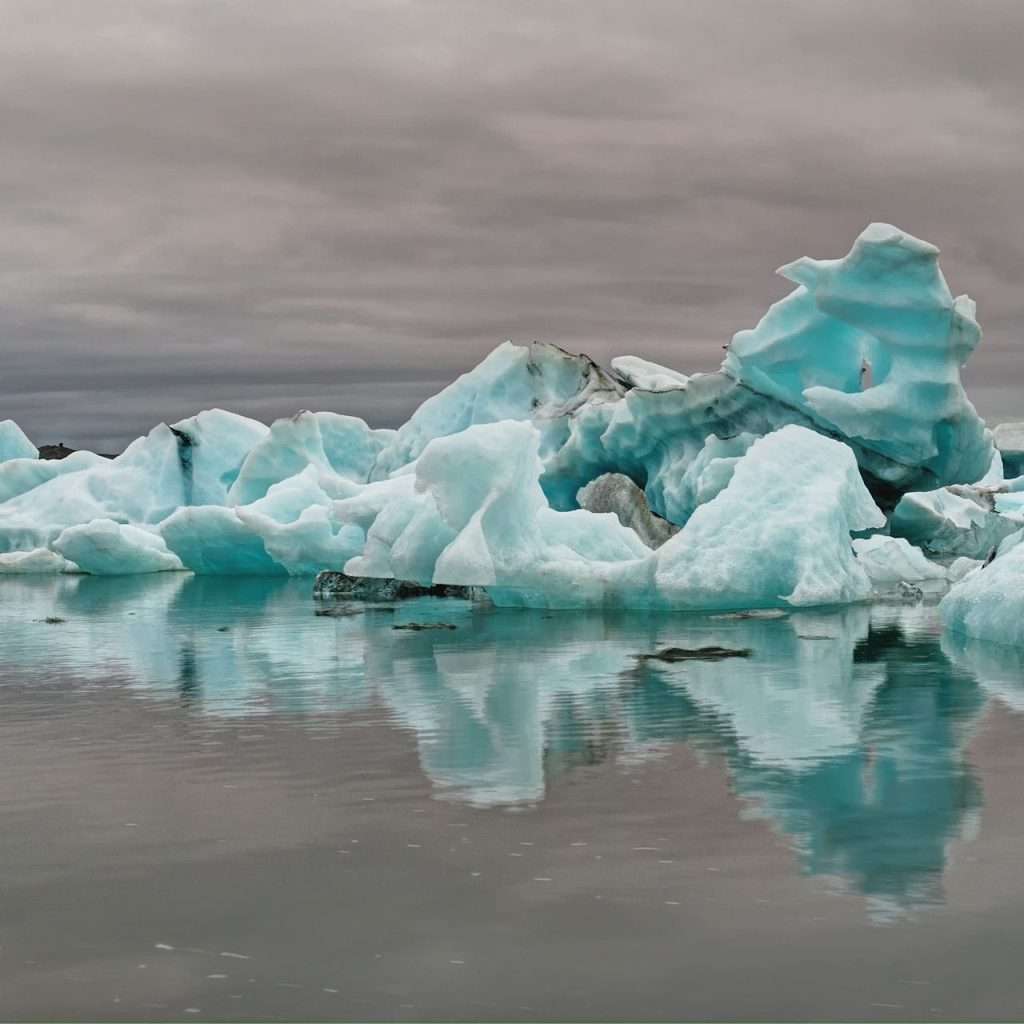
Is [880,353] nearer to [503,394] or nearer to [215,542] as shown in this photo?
[503,394]

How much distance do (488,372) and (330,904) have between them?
2598cm

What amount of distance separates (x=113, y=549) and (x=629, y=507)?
1142 cm

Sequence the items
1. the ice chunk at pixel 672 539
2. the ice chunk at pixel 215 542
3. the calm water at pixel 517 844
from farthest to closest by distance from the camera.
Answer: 1. the ice chunk at pixel 215 542
2. the ice chunk at pixel 672 539
3. the calm water at pixel 517 844

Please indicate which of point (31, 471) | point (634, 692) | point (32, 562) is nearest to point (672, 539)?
point (634, 692)

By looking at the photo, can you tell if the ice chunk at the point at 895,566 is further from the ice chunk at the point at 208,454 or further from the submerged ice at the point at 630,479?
the ice chunk at the point at 208,454

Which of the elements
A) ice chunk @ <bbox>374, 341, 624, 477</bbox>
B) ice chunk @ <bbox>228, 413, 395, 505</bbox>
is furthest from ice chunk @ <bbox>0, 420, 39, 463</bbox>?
ice chunk @ <bbox>374, 341, 624, 477</bbox>

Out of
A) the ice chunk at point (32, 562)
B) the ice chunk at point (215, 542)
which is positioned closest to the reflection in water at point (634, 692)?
the ice chunk at point (215, 542)

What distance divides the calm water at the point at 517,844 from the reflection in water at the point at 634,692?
0.14ft

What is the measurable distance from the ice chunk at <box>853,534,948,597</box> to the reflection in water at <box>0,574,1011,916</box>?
3704 millimetres

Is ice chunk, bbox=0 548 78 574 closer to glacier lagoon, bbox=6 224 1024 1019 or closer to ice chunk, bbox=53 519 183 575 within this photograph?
ice chunk, bbox=53 519 183 575

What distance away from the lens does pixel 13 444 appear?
38.6 m

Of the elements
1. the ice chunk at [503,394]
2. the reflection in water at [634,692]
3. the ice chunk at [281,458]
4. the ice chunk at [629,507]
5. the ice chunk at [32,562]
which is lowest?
the ice chunk at [32,562]

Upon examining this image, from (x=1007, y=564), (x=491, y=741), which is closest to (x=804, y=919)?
(x=491, y=741)

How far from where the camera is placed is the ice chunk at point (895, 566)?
2202 cm
